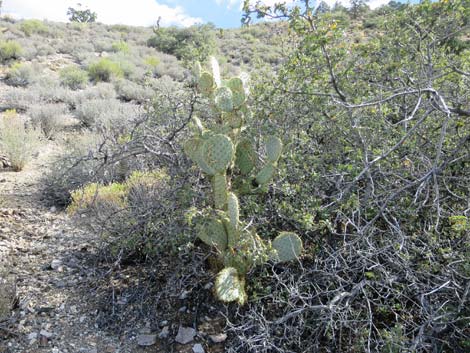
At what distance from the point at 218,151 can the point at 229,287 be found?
3.06 feet

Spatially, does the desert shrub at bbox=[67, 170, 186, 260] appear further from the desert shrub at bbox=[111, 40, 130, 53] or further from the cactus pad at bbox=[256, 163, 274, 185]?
the desert shrub at bbox=[111, 40, 130, 53]

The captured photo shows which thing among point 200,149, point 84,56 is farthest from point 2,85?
point 200,149

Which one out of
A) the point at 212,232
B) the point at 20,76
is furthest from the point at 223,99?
the point at 20,76

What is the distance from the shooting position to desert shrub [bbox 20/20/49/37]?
61.9 feet

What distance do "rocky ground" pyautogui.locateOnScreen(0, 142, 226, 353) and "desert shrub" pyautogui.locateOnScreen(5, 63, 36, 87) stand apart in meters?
8.56

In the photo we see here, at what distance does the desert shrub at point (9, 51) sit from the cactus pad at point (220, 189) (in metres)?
14.3

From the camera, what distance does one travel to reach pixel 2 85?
11.2 meters

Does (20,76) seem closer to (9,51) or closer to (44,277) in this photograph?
(9,51)

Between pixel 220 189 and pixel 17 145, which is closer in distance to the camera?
pixel 220 189

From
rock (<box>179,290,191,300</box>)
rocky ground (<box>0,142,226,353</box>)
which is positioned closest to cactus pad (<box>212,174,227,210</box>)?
rock (<box>179,290,191,300</box>)

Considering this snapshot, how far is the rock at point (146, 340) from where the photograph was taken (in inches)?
107

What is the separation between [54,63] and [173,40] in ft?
20.3

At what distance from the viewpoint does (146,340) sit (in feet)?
8.95

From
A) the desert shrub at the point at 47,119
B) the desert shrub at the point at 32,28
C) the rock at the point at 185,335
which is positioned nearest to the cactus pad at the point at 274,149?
the rock at the point at 185,335
